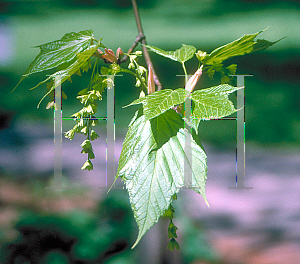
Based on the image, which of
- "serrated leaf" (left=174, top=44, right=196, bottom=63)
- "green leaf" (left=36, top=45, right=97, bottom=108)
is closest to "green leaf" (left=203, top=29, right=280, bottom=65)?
"serrated leaf" (left=174, top=44, right=196, bottom=63)

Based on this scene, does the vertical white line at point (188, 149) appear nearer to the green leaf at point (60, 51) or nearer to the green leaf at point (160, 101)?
the green leaf at point (160, 101)

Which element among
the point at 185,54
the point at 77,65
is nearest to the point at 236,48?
the point at 185,54

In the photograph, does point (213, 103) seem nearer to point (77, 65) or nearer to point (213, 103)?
point (213, 103)

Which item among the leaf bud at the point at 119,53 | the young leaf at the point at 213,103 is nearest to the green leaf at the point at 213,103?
the young leaf at the point at 213,103

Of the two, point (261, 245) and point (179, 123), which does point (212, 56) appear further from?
point (261, 245)

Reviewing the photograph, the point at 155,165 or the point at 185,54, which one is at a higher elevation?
the point at 185,54

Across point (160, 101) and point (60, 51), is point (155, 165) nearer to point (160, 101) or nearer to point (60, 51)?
point (160, 101)

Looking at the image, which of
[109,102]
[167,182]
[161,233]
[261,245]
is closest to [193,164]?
[167,182]
